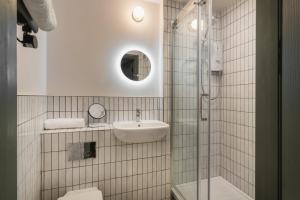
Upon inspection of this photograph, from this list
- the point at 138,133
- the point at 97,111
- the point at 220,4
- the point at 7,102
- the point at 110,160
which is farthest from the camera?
the point at 220,4

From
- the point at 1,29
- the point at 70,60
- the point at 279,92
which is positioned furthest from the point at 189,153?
the point at 1,29

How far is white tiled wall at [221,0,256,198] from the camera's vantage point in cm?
203

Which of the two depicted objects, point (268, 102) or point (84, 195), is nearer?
point (268, 102)

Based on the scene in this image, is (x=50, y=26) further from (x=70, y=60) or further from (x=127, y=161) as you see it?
(x=127, y=161)

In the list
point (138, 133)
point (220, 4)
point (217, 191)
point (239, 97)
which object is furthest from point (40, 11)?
point (217, 191)

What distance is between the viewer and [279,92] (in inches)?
20.8

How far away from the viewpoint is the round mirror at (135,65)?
6.79ft

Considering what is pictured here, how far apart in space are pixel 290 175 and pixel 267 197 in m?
0.14

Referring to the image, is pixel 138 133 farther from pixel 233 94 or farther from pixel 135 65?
pixel 233 94

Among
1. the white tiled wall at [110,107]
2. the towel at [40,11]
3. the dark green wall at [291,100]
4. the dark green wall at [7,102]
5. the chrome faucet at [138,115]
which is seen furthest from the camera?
the chrome faucet at [138,115]

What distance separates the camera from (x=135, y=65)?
2.12 m

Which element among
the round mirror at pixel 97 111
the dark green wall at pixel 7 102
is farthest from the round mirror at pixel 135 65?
the dark green wall at pixel 7 102

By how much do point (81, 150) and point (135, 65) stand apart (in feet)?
3.69

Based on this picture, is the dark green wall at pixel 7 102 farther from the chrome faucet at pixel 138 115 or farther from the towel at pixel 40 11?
the chrome faucet at pixel 138 115
